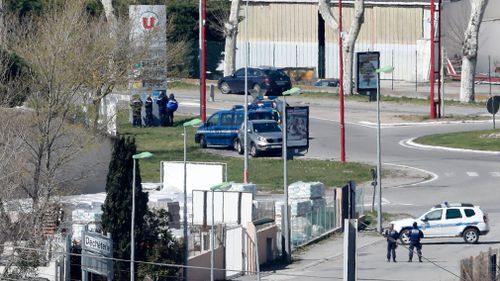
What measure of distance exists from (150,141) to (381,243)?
18992mm

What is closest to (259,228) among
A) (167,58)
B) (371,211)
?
(371,211)

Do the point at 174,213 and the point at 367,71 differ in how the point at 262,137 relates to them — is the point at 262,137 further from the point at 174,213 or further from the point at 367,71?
the point at 174,213

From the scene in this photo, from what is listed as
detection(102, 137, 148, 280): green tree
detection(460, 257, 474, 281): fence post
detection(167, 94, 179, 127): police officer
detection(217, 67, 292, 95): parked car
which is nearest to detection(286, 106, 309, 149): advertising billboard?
detection(102, 137, 148, 280): green tree

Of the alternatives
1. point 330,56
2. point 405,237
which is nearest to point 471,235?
point 405,237

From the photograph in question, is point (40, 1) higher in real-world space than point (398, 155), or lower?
higher

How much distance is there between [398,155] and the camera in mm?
55125

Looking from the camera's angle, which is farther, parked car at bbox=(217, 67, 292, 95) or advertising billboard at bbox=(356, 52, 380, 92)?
parked car at bbox=(217, 67, 292, 95)

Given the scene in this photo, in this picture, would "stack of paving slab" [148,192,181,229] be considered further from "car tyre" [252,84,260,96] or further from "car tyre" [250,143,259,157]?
"car tyre" [252,84,260,96]

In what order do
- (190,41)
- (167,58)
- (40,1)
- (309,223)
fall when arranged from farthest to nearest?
(190,41)
(40,1)
(167,58)
(309,223)

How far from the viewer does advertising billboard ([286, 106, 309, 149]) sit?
44.9 metres

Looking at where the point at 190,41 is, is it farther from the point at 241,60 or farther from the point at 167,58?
the point at 167,58

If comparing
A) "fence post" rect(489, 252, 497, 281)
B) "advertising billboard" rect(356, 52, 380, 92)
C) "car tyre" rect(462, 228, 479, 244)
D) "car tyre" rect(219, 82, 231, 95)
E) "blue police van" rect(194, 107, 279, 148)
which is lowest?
"car tyre" rect(462, 228, 479, 244)

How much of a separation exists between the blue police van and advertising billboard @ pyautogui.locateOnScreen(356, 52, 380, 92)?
8.40m

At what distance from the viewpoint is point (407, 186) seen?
4922 centimetres
